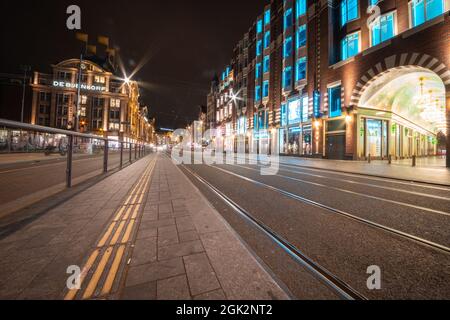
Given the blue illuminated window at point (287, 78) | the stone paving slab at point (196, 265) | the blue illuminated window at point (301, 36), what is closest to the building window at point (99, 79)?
the blue illuminated window at point (287, 78)

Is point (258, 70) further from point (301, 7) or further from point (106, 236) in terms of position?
point (106, 236)

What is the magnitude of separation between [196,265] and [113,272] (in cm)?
86

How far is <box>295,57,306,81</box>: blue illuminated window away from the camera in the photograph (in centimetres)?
2564

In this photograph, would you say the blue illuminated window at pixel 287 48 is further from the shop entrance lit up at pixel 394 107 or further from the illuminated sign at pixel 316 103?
the shop entrance lit up at pixel 394 107

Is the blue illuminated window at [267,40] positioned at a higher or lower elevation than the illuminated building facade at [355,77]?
higher

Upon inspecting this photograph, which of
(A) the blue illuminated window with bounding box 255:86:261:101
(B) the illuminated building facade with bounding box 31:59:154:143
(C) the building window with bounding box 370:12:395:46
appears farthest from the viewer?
(B) the illuminated building facade with bounding box 31:59:154:143

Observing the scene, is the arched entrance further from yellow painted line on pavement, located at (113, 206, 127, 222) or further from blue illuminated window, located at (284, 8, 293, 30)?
yellow painted line on pavement, located at (113, 206, 127, 222)

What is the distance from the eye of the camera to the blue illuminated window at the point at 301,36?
25.7 metres

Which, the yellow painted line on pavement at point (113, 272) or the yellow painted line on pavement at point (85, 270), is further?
the yellow painted line on pavement at point (113, 272)

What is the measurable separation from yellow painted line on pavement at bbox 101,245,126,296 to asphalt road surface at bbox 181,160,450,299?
5.29ft

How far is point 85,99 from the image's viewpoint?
177 feet

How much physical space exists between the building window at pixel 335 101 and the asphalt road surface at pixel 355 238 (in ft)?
59.8

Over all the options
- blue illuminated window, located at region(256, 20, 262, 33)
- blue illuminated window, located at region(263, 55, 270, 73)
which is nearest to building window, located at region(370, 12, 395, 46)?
blue illuminated window, located at region(263, 55, 270, 73)
